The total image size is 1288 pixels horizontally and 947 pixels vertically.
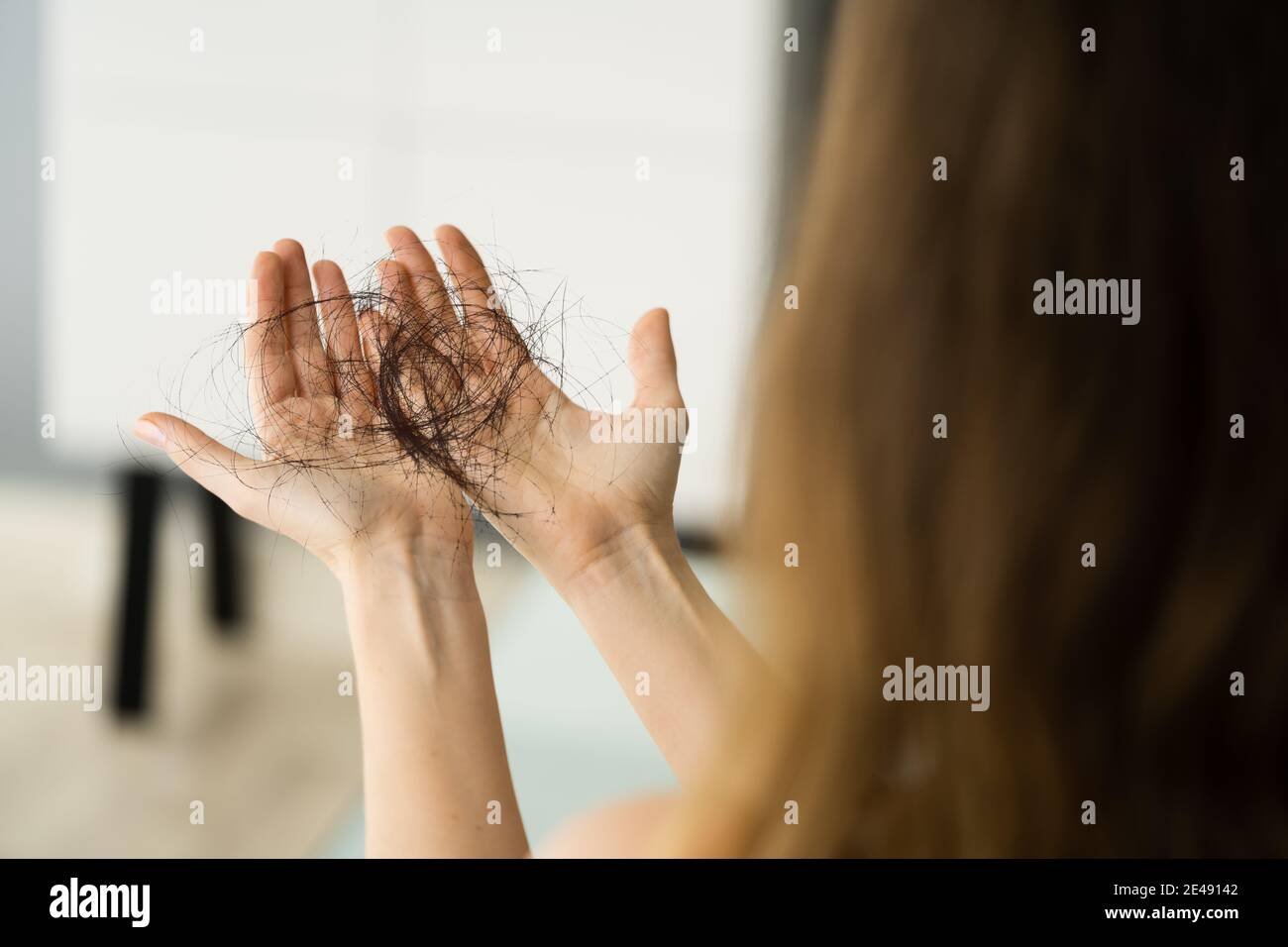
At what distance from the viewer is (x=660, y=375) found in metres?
0.59

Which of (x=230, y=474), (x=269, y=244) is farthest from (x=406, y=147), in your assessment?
(x=230, y=474)

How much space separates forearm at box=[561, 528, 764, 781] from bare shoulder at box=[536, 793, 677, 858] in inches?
4.6

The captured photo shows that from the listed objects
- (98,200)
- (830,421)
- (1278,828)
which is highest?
(98,200)

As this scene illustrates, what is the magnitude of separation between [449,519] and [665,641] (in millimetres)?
161

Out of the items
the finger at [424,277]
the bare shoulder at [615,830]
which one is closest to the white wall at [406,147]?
the finger at [424,277]

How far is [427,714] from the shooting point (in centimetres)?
52

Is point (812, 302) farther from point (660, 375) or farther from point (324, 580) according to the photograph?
point (324, 580)

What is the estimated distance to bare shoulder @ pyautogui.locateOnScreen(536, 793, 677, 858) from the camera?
413mm

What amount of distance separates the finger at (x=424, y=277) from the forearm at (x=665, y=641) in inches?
8.1

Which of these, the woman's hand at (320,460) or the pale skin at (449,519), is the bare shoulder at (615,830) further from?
the woman's hand at (320,460)

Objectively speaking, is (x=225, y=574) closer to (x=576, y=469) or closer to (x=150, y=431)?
(x=150, y=431)

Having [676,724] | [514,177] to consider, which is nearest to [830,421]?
[676,724]
